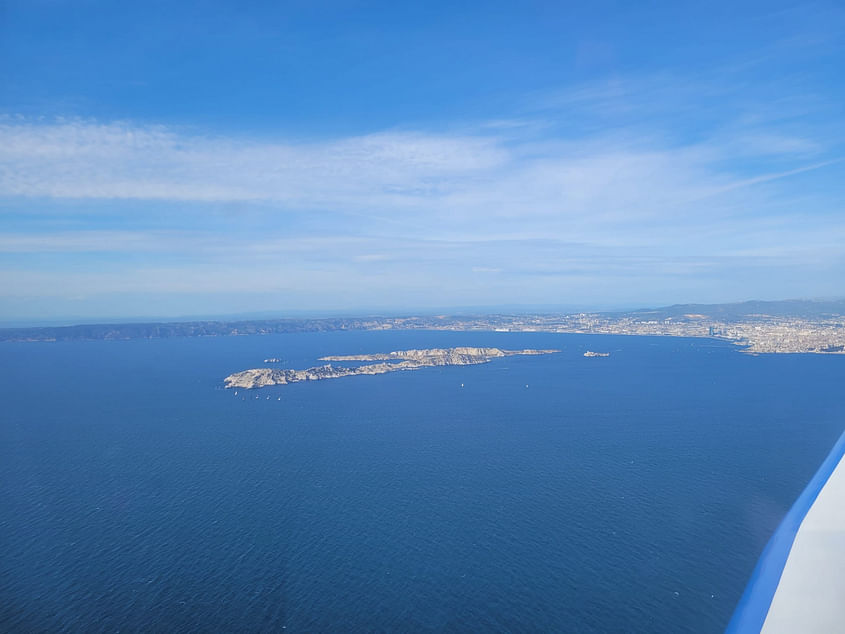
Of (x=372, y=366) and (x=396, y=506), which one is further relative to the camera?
(x=372, y=366)

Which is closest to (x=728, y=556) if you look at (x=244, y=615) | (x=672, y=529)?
(x=672, y=529)

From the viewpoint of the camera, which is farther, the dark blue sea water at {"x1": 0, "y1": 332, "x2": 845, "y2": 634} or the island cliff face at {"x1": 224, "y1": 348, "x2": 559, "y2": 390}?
the island cliff face at {"x1": 224, "y1": 348, "x2": 559, "y2": 390}

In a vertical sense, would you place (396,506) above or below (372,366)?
below

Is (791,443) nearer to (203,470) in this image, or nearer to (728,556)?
(728,556)

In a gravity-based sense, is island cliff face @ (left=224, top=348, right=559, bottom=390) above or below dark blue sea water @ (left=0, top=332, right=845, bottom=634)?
above

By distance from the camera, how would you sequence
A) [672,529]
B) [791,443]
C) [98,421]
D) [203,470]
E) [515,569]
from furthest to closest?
[98,421]
[791,443]
[203,470]
[672,529]
[515,569]
